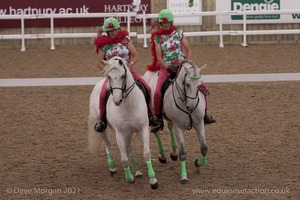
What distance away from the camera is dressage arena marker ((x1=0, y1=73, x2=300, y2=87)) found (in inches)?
707

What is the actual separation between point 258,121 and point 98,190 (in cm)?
497

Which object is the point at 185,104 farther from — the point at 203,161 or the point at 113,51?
the point at 113,51

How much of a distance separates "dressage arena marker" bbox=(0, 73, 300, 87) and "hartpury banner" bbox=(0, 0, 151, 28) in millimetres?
7746

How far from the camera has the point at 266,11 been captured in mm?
25156

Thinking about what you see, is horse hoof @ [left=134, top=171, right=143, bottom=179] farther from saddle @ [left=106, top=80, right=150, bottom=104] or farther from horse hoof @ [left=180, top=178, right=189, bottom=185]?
saddle @ [left=106, top=80, right=150, bottom=104]

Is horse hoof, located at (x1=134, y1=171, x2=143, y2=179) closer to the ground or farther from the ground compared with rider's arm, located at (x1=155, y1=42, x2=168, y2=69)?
closer to the ground

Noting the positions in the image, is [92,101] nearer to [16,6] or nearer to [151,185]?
[151,185]

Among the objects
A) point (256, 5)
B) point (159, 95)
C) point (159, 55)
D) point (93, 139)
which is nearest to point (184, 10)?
point (256, 5)

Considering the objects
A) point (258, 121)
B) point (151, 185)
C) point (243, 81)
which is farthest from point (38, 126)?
point (243, 81)

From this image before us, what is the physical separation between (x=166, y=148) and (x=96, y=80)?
7.35 m

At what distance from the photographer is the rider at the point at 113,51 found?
940 centimetres

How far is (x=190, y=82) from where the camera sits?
888 centimetres

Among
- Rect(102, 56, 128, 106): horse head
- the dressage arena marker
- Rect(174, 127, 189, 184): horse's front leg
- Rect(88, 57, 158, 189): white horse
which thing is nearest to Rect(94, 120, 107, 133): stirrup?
Rect(88, 57, 158, 189): white horse

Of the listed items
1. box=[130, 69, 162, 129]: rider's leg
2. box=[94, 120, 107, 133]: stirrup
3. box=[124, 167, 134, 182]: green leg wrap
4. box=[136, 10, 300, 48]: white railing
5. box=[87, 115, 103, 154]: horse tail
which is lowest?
box=[124, 167, 134, 182]: green leg wrap
